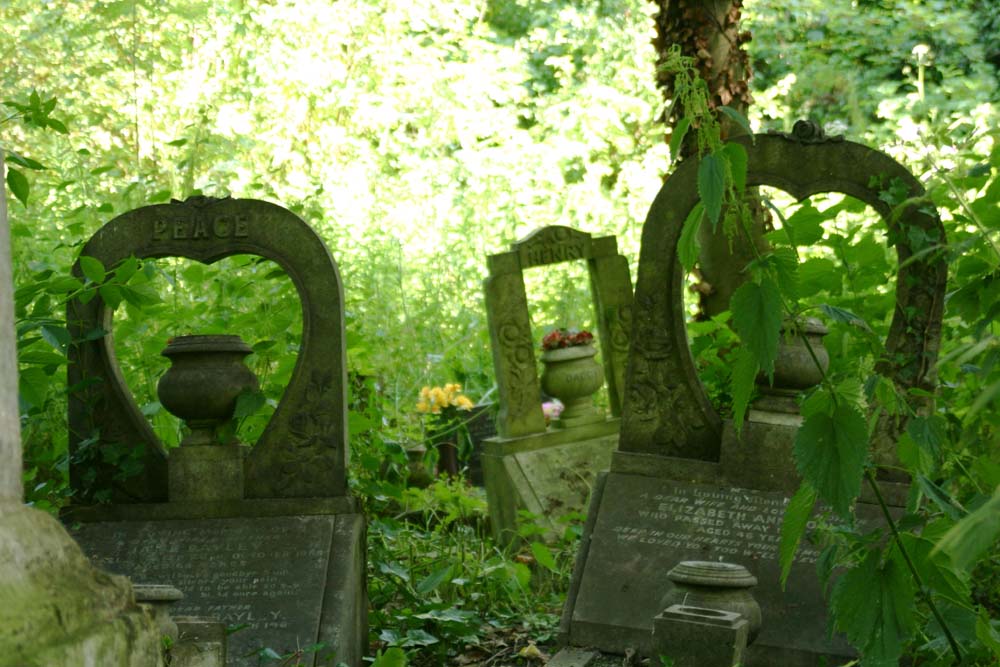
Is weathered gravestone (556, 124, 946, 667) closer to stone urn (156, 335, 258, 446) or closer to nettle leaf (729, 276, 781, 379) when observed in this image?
stone urn (156, 335, 258, 446)

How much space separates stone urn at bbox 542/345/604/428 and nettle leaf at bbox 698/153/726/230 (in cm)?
544

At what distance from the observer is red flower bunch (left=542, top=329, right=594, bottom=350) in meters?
8.23

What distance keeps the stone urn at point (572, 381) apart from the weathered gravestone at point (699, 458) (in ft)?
7.77

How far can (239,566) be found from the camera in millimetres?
5082

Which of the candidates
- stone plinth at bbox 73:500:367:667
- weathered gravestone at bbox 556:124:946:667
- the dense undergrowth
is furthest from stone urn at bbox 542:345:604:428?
stone plinth at bbox 73:500:367:667

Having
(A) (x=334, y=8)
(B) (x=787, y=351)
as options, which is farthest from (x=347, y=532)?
(A) (x=334, y=8)

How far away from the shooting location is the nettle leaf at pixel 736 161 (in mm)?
2738

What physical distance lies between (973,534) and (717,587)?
2.84 meters

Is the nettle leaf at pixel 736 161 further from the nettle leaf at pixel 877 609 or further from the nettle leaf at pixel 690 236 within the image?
the nettle leaf at pixel 877 609

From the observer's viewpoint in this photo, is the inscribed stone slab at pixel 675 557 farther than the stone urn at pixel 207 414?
No

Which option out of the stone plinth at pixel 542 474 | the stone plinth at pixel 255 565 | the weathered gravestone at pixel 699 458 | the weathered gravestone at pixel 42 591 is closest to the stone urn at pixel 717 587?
the weathered gravestone at pixel 699 458

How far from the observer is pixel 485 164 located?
14102 millimetres

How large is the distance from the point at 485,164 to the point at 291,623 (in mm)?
9726

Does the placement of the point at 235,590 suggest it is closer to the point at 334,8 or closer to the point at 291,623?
the point at 291,623
